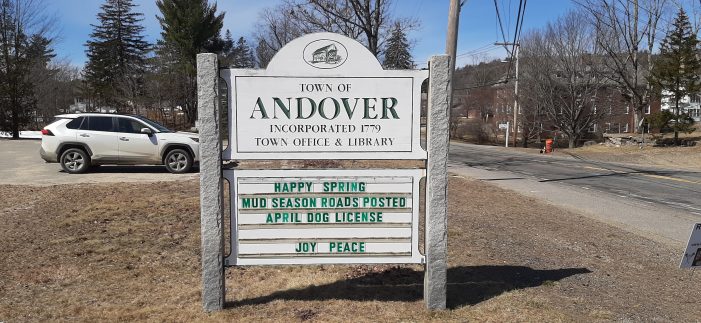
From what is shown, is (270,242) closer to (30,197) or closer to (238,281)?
(238,281)

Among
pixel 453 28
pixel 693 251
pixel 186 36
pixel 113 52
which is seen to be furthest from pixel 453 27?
pixel 113 52

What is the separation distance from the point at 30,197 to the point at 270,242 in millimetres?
6631

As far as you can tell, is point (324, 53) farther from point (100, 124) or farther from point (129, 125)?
point (100, 124)

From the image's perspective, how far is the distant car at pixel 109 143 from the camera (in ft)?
40.4

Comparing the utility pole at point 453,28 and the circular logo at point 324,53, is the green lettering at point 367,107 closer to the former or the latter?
the circular logo at point 324,53

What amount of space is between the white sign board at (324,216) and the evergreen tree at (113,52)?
44418mm

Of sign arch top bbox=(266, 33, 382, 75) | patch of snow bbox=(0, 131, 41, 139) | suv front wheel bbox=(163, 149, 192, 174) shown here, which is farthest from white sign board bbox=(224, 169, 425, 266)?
patch of snow bbox=(0, 131, 41, 139)

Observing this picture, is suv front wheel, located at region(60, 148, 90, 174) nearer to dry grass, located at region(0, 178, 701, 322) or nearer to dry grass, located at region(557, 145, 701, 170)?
dry grass, located at region(0, 178, 701, 322)

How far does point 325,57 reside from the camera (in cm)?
416

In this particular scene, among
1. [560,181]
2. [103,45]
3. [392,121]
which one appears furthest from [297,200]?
[103,45]

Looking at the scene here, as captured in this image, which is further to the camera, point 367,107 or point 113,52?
point 113,52

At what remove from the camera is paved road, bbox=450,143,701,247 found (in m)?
9.59

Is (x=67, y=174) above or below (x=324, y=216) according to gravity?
below

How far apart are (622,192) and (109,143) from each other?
13046 mm
